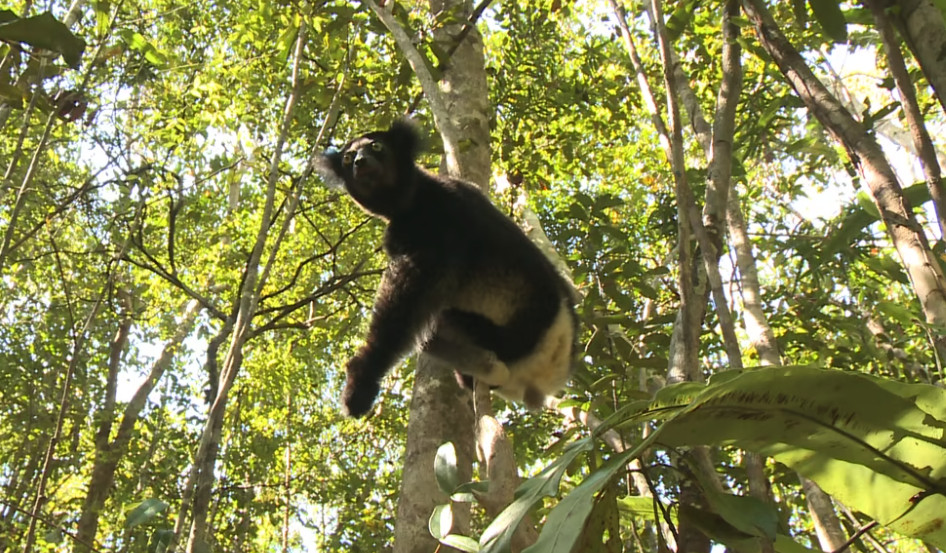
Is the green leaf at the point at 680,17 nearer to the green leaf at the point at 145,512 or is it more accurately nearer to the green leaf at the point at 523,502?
the green leaf at the point at 523,502

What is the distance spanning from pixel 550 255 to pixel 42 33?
2454 millimetres

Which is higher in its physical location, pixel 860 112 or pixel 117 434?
pixel 860 112

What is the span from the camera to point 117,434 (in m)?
7.82

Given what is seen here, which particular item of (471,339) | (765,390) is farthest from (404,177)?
(765,390)

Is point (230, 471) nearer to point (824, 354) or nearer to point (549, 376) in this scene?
point (549, 376)

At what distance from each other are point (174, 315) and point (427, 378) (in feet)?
21.2

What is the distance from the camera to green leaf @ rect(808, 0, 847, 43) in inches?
66.0

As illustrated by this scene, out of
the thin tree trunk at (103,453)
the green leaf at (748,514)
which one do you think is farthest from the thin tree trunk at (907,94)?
the thin tree trunk at (103,453)

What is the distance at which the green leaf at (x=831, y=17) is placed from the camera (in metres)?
1.68

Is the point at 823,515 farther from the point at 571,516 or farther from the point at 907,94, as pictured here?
the point at 571,516

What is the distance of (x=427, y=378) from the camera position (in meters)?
2.31

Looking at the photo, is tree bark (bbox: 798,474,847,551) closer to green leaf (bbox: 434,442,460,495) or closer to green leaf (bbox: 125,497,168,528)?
green leaf (bbox: 434,442,460,495)

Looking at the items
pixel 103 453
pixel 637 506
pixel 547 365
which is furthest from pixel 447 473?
pixel 103 453

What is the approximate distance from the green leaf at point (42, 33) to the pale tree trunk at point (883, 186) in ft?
6.16
